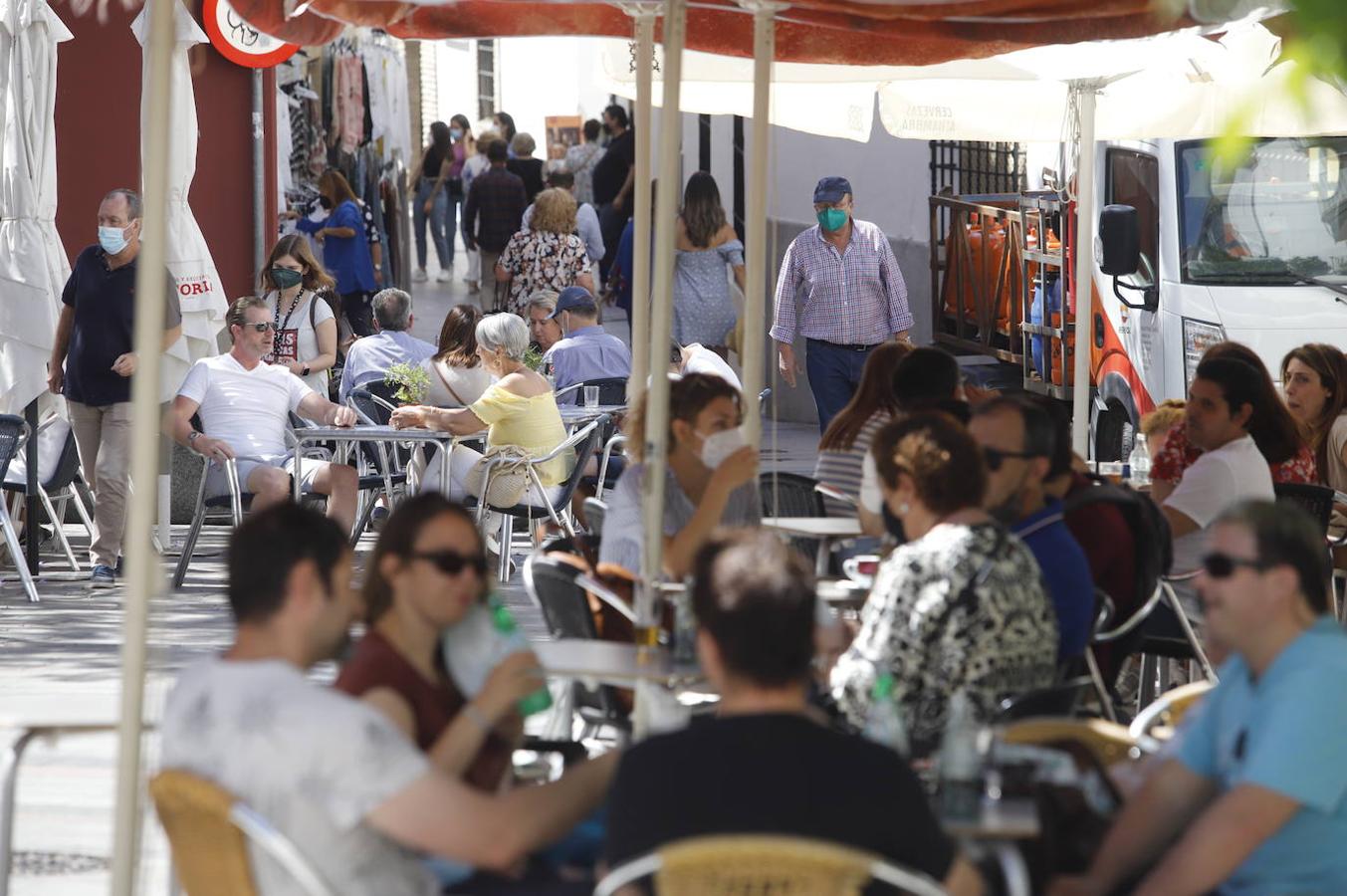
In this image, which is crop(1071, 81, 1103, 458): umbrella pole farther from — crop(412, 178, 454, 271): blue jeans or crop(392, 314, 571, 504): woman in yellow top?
crop(412, 178, 454, 271): blue jeans

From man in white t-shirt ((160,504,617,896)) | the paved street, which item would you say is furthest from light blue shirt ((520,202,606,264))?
man in white t-shirt ((160,504,617,896))

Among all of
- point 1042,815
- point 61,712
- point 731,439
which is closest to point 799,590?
point 1042,815

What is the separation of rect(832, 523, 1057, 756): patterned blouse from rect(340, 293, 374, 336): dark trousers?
1204 cm

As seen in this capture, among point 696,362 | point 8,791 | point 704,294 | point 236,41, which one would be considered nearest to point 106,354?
point 696,362

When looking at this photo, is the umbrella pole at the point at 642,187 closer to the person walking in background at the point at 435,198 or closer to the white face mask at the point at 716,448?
the white face mask at the point at 716,448

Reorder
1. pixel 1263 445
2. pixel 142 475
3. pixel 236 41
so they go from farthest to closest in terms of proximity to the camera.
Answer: pixel 236 41, pixel 1263 445, pixel 142 475

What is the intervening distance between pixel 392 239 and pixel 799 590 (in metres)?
18.4

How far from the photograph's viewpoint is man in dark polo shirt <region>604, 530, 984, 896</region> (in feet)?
9.41

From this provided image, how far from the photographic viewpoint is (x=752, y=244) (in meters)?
6.60

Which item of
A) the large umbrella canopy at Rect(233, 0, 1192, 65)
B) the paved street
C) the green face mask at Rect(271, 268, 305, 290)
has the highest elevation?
the large umbrella canopy at Rect(233, 0, 1192, 65)

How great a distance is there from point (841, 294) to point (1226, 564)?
26.9ft

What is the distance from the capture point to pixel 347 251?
51.4 feet

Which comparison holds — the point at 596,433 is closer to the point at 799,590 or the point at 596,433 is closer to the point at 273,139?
the point at 273,139

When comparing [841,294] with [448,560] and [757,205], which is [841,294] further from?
[448,560]
